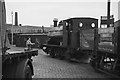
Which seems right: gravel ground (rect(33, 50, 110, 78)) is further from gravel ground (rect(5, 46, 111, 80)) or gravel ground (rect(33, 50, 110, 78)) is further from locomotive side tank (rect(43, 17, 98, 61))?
locomotive side tank (rect(43, 17, 98, 61))

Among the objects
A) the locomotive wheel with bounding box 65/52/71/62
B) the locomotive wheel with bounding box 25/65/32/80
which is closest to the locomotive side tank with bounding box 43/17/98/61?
the locomotive wheel with bounding box 65/52/71/62

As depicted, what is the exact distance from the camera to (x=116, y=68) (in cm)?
823

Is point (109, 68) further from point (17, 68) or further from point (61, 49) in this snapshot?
point (61, 49)

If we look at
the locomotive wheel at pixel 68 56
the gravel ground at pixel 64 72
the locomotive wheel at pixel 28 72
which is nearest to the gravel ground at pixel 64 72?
the gravel ground at pixel 64 72

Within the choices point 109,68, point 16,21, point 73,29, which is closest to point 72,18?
point 73,29

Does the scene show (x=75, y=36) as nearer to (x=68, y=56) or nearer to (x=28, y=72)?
(x=68, y=56)

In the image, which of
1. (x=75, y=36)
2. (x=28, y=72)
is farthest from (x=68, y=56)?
(x=28, y=72)

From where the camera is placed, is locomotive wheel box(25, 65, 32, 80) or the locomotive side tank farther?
the locomotive side tank

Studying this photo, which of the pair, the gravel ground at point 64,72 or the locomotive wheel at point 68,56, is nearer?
the gravel ground at point 64,72

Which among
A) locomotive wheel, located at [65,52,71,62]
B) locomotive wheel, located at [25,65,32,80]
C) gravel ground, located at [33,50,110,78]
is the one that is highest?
locomotive wheel, located at [25,65,32,80]

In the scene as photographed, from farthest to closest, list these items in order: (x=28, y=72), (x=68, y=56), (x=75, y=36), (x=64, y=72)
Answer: (x=68, y=56), (x=75, y=36), (x=64, y=72), (x=28, y=72)

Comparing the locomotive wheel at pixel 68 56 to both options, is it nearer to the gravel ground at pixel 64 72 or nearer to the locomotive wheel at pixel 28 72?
the gravel ground at pixel 64 72

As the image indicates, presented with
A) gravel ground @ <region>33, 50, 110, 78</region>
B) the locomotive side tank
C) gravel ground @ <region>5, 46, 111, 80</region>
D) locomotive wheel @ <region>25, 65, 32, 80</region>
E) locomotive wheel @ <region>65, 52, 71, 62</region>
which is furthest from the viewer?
locomotive wheel @ <region>65, 52, 71, 62</region>

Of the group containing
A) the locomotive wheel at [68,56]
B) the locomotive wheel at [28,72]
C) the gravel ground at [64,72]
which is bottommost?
the gravel ground at [64,72]
